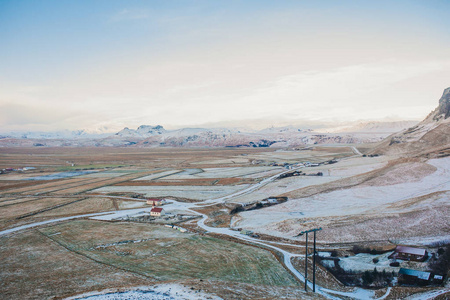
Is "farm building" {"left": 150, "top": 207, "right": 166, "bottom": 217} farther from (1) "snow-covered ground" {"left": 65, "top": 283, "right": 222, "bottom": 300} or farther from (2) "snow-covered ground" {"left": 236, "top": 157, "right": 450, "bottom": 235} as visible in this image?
(1) "snow-covered ground" {"left": 65, "top": 283, "right": 222, "bottom": 300}

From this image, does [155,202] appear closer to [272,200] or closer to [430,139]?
[272,200]

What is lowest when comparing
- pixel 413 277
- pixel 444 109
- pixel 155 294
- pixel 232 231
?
pixel 232 231

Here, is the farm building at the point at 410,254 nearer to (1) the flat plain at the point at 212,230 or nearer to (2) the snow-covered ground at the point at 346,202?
(1) the flat plain at the point at 212,230

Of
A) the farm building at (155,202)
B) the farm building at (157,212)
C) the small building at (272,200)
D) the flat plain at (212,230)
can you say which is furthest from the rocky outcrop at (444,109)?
the farm building at (157,212)

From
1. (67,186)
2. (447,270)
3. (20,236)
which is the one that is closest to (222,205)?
(20,236)

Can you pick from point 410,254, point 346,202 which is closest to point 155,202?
point 346,202

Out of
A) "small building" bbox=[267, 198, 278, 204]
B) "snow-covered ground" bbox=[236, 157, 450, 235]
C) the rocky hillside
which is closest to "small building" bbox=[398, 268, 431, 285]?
"snow-covered ground" bbox=[236, 157, 450, 235]
